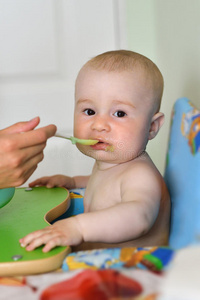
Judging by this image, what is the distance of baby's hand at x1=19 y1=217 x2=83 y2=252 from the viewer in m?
0.68

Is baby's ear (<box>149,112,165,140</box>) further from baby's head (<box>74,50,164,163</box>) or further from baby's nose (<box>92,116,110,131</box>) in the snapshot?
baby's nose (<box>92,116,110,131</box>)

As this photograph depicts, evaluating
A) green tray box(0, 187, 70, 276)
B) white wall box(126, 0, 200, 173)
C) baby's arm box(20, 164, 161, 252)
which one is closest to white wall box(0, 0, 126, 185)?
white wall box(126, 0, 200, 173)

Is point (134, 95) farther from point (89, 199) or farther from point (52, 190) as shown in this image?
point (52, 190)

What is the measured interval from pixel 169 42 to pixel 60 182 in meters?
0.95

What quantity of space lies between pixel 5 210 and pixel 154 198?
34 centimetres

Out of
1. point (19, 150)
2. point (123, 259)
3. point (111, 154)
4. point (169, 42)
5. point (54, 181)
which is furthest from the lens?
point (169, 42)

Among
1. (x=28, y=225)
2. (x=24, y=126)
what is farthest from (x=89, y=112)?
(x=28, y=225)

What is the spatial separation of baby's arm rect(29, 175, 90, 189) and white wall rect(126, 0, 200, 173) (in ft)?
1.56

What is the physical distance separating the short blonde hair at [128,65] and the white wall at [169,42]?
0.53 m

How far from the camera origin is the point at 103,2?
2.21m

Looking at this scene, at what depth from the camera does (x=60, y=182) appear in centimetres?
118

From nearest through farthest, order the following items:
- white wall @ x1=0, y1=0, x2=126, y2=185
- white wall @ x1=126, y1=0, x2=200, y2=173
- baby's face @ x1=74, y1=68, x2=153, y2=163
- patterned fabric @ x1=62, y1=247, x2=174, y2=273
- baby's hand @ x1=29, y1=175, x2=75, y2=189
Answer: patterned fabric @ x1=62, y1=247, x2=174, y2=273, baby's face @ x1=74, y1=68, x2=153, y2=163, baby's hand @ x1=29, y1=175, x2=75, y2=189, white wall @ x1=126, y1=0, x2=200, y2=173, white wall @ x1=0, y1=0, x2=126, y2=185

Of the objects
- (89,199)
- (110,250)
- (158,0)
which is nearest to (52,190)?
(89,199)

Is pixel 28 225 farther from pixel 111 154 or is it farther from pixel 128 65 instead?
pixel 128 65
